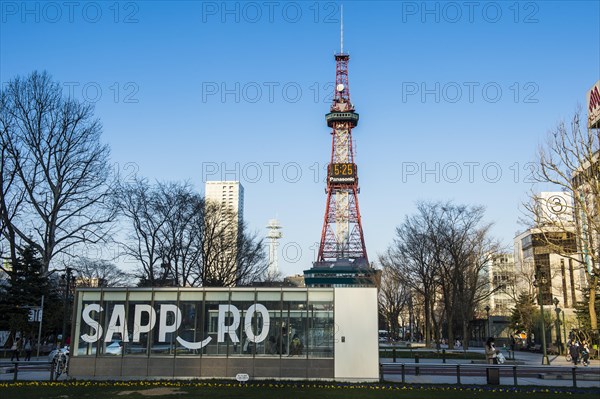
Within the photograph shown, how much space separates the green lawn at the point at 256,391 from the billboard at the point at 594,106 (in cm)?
1560

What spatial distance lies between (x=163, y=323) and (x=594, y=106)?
26172 millimetres

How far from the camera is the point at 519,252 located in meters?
110

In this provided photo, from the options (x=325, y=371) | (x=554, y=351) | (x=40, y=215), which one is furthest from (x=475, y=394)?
(x=554, y=351)

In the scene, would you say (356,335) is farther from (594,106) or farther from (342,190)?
(342,190)

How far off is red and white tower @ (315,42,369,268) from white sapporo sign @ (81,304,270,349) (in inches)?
2935

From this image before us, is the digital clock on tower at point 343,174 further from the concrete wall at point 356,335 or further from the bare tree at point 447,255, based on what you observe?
the concrete wall at point 356,335

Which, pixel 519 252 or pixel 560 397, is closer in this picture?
pixel 560 397

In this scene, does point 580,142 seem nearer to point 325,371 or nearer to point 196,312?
point 325,371

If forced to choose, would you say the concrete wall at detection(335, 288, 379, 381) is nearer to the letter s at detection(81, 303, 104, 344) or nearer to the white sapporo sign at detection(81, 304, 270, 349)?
the white sapporo sign at detection(81, 304, 270, 349)

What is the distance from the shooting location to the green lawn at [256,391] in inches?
694

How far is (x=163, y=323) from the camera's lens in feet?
80.1

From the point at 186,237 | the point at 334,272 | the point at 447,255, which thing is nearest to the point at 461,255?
the point at 447,255

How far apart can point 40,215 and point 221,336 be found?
738 inches

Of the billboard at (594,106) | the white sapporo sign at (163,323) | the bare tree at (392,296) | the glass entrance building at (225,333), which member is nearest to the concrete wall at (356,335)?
the glass entrance building at (225,333)
